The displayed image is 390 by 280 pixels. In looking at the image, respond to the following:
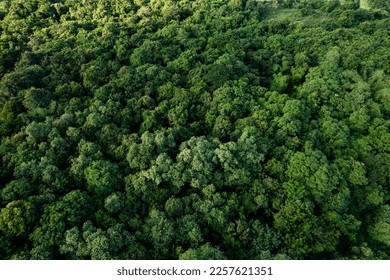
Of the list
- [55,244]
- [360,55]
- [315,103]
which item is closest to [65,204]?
[55,244]

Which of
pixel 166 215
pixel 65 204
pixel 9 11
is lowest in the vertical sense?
pixel 166 215

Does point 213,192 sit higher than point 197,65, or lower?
lower

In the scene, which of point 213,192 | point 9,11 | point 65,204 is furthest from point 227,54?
point 9,11

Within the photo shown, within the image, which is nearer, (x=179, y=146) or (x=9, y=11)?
(x=179, y=146)
